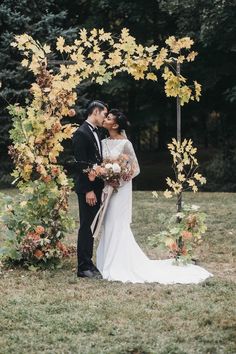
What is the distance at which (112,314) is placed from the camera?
20.0 feet

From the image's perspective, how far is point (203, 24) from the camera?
18062 mm

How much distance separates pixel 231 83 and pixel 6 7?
8294 millimetres

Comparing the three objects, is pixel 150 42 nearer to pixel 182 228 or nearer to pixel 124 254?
pixel 182 228

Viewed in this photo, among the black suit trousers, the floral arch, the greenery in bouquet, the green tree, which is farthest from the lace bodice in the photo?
the green tree

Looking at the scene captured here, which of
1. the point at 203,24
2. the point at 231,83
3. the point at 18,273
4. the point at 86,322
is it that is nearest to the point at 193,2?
the point at 203,24

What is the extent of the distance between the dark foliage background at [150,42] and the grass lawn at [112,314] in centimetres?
1025

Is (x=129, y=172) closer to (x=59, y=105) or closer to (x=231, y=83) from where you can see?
(x=59, y=105)

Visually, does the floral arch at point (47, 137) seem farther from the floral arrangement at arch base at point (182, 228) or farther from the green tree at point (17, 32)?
the green tree at point (17, 32)

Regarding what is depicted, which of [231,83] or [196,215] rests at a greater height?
[231,83]

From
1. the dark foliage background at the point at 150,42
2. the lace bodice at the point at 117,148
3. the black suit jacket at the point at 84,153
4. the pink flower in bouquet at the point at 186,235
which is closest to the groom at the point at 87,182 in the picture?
the black suit jacket at the point at 84,153

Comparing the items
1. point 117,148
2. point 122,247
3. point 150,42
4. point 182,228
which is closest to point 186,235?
point 182,228

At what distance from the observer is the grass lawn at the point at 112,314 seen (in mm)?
5219

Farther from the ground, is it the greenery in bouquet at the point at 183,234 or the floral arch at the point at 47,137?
the floral arch at the point at 47,137

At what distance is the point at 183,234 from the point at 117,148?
1414 millimetres
